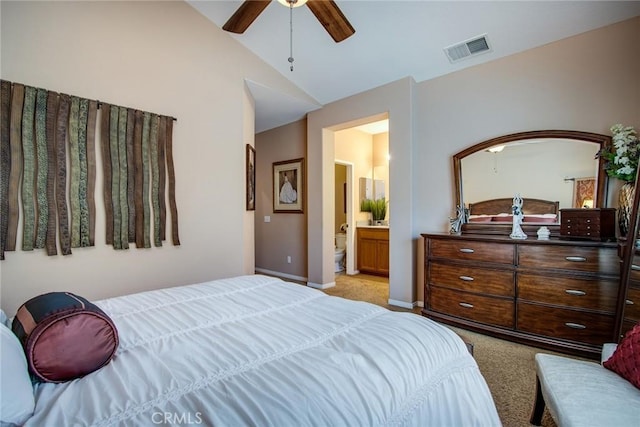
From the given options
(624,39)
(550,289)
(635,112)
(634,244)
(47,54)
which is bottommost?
(550,289)

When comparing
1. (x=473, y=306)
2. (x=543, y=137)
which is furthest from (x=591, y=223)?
(x=473, y=306)

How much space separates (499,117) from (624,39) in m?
1.04

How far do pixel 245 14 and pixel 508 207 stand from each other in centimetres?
302

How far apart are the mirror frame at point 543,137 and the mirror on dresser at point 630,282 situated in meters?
0.78

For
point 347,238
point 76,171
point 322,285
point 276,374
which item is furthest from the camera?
point 347,238

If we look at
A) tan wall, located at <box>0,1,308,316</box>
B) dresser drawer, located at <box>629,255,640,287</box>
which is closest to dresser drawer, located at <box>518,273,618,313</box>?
dresser drawer, located at <box>629,255,640,287</box>

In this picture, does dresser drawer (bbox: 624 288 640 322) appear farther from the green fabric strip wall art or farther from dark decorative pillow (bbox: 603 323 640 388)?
the green fabric strip wall art

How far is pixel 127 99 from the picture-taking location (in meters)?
2.62

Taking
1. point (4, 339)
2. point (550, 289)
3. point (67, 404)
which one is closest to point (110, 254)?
point (4, 339)

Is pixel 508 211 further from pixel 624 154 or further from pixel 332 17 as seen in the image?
pixel 332 17

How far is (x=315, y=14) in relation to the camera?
211 cm

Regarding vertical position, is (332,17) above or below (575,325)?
above

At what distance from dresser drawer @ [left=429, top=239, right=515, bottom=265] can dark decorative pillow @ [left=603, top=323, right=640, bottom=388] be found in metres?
1.33

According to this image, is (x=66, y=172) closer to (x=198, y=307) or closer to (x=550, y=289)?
(x=198, y=307)
